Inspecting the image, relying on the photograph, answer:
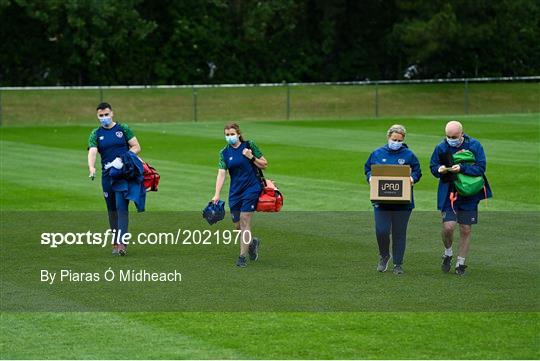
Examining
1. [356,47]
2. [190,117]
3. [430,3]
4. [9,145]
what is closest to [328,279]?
[9,145]

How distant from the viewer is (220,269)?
15.3 m

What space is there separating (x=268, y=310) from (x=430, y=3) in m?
47.8

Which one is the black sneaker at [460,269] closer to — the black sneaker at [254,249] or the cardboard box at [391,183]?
the cardboard box at [391,183]

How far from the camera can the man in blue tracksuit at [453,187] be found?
1453 cm

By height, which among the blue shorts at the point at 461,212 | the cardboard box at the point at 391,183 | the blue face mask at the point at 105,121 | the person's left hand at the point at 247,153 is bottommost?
the blue shorts at the point at 461,212

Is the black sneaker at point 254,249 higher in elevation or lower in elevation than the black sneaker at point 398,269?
higher

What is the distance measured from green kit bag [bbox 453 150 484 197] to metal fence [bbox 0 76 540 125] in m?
34.8

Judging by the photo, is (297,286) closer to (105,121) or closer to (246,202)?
(246,202)

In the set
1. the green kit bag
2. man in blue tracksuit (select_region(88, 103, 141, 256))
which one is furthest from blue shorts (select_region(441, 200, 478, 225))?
man in blue tracksuit (select_region(88, 103, 141, 256))

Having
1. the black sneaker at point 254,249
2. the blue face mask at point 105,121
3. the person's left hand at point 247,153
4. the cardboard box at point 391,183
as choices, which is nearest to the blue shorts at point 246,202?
the person's left hand at point 247,153

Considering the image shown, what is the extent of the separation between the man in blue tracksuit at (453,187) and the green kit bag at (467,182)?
0.05 m

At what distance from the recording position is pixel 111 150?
1658 centimetres

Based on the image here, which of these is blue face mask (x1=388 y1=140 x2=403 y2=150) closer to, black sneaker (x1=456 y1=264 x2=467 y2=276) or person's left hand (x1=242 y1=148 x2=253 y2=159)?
black sneaker (x1=456 y1=264 x2=467 y2=276)

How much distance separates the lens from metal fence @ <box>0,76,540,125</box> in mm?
49812
